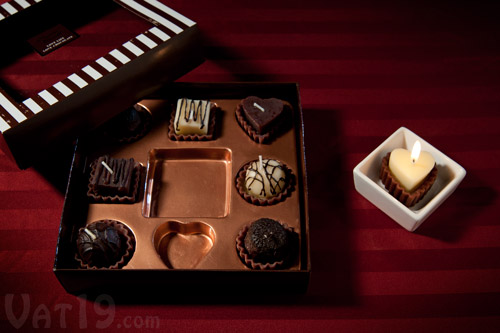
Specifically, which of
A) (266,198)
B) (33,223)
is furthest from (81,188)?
(266,198)

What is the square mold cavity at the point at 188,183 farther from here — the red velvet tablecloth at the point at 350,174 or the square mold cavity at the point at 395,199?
the square mold cavity at the point at 395,199

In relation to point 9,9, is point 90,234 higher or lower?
lower

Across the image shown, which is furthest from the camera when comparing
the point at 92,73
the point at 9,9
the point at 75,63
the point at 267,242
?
the point at 75,63

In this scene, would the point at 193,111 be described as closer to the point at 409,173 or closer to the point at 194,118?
the point at 194,118

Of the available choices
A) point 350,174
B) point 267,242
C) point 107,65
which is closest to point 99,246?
point 267,242

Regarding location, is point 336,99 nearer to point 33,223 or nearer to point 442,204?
point 442,204
